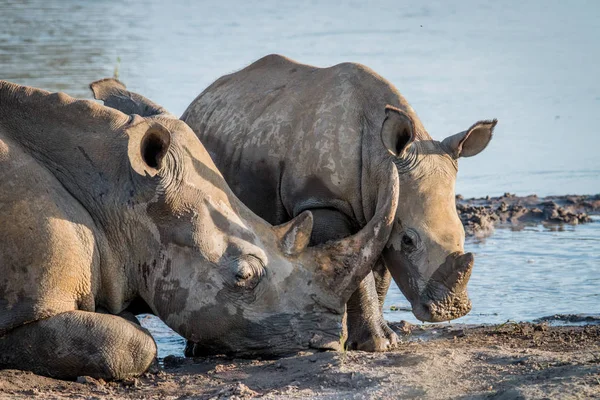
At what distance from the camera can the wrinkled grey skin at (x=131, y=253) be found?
7.73 m

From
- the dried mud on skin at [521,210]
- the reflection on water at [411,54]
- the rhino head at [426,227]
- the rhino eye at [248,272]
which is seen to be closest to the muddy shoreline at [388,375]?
the rhino head at [426,227]

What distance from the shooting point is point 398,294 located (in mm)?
11273

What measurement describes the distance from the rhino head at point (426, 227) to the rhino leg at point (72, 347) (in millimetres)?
2002

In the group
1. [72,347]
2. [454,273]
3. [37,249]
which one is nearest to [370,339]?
[454,273]

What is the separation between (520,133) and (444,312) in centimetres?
871

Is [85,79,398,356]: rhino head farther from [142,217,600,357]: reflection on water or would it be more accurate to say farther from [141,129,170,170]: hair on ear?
[142,217,600,357]: reflection on water

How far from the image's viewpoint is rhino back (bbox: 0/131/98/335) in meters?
7.70

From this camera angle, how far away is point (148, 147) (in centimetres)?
816

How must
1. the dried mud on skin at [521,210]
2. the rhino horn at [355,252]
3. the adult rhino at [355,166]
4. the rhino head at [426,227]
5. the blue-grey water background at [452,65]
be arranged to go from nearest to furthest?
the rhino horn at [355,252] < the rhino head at [426,227] < the adult rhino at [355,166] < the blue-grey water background at [452,65] < the dried mud on skin at [521,210]

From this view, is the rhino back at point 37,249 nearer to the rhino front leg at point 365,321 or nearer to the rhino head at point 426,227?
the rhino front leg at point 365,321

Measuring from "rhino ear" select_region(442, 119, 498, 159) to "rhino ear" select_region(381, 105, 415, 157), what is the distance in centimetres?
34

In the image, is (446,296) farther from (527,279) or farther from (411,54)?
(411,54)

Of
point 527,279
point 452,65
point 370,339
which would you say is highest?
point 370,339

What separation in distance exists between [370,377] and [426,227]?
5.28 ft
